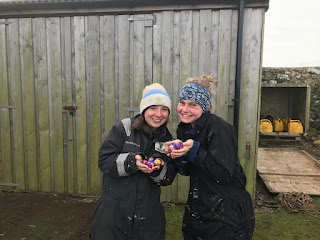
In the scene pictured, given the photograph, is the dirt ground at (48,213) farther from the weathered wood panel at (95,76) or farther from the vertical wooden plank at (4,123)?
the vertical wooden plank at (4,123)

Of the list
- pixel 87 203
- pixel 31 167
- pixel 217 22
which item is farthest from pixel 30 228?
pixel 217 22

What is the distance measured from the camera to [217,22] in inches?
157

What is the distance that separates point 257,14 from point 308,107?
23.4 feet

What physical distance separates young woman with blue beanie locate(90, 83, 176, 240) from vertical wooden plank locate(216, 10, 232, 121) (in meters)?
2.12

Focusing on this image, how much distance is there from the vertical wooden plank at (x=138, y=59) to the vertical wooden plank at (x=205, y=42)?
91 centimetres

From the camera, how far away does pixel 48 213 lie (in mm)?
4043

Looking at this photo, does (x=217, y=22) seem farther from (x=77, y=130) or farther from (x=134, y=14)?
(x=77, y=130)

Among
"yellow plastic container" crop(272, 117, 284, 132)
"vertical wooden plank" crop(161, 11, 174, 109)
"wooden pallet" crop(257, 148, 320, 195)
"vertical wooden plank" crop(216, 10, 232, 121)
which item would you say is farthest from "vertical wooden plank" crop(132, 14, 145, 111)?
"yellow plastic container" crop(272, 117, 284, 132)

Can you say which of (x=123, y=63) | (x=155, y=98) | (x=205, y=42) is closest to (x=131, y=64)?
(x=123, y=63)

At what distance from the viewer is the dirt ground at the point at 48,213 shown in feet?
11.5

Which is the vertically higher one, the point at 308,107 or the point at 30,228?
the point at 308,107

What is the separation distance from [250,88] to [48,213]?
144 inches

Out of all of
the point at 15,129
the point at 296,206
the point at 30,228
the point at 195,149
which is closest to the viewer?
the point at 195,149

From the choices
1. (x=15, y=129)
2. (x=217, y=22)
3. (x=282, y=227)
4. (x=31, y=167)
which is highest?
(x=217, y=22)
